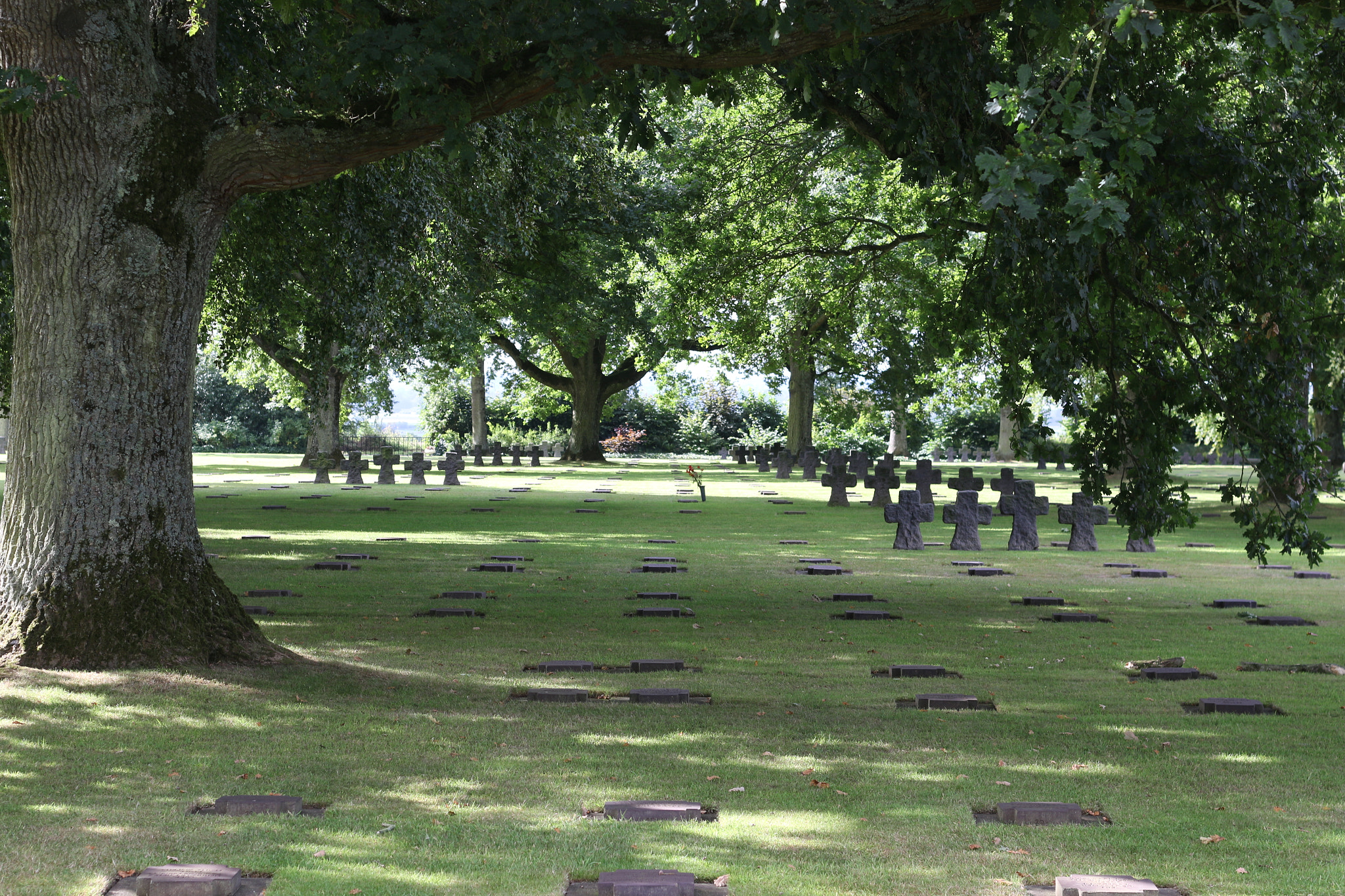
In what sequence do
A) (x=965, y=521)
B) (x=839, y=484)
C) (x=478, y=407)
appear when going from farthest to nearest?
(x=478, y=407)
(x=839, y=484)
(x=965, y=521)

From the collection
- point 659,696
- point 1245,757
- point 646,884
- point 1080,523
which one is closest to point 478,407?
point 1080,523

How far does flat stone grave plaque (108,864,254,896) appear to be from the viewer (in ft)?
11.3

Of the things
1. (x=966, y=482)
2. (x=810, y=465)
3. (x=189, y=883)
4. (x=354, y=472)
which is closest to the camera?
(x=189, y=883)

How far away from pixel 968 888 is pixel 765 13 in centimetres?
425

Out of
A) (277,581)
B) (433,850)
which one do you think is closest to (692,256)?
(277,581)

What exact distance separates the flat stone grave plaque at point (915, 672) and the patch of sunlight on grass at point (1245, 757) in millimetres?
2119

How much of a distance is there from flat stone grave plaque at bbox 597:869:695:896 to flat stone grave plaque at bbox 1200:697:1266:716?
399 cm

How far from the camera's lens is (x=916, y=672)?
7.38m

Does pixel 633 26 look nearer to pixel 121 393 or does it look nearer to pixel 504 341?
pixel 121 393

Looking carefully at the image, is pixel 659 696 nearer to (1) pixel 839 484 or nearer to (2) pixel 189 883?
(2) pixel 189 883

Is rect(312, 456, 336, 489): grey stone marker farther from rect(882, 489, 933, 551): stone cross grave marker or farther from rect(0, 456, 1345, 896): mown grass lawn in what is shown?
rect(0, 456, 1345, 896): mown grass lawn

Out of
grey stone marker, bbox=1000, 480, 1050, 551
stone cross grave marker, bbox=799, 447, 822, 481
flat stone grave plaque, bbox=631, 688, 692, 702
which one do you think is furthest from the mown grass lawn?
stone cross grave marker, bbox=799, 447, 822, 481

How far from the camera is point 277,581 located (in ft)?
37.1

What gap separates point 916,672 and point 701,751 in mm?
2446
